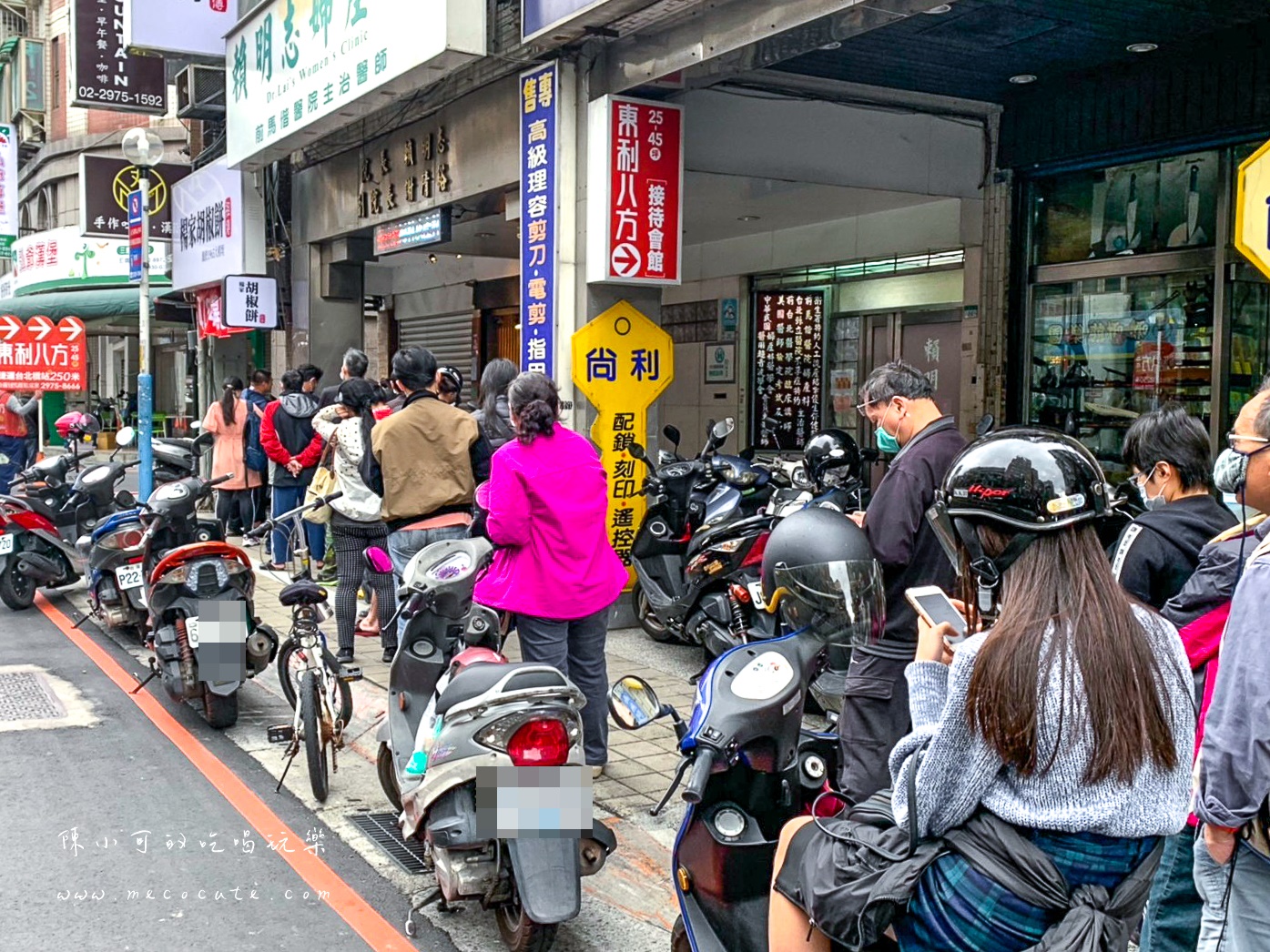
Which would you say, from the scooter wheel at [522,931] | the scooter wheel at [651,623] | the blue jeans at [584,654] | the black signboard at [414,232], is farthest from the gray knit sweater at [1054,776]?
the black signboard at [414,232]

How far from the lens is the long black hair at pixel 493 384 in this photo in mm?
7195

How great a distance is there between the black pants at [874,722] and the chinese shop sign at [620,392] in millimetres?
4493

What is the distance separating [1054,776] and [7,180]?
26.0 metres

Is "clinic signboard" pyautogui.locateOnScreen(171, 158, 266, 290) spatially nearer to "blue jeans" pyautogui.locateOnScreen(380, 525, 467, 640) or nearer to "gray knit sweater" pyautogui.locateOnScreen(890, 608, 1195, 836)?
"blue jeans" pyautogui.locateOnScreen(380, 525, 467, 640)

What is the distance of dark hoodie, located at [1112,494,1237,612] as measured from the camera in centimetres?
353

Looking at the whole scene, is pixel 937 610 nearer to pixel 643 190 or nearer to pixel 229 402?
pixel 643 190

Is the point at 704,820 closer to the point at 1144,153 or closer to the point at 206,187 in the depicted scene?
the point at 1144,153

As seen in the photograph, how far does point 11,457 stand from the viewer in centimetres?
1274

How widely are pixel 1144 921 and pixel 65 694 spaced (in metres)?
6.13

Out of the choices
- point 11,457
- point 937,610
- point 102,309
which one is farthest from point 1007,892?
point 102,309

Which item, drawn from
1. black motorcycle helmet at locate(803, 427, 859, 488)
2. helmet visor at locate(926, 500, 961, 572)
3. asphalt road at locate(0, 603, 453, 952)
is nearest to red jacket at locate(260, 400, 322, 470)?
asphalt road at locate(0, 603, 453, 952)

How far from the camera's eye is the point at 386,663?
7.57 m

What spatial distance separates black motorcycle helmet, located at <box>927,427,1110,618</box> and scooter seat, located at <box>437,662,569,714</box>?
5.70 feet

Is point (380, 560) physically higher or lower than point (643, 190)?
lower
